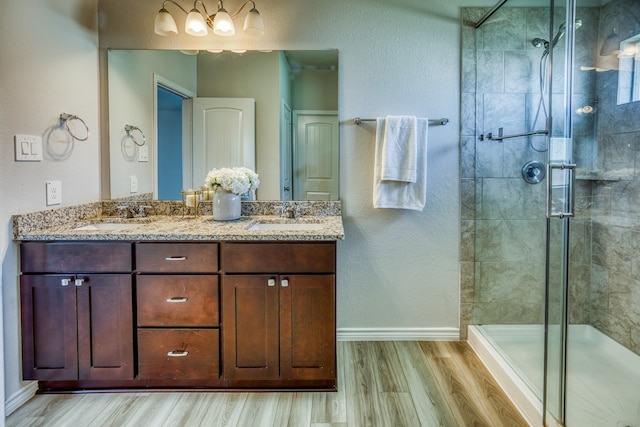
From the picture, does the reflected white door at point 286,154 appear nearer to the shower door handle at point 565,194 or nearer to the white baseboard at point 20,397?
the shower door handle at point 565,194

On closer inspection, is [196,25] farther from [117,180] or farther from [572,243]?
[572,243]

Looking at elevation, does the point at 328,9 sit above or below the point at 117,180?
above

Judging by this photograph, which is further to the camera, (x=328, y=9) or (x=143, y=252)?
(x=328, y=9)

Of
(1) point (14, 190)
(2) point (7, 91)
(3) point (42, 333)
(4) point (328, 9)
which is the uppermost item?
(4) point (328, 9)

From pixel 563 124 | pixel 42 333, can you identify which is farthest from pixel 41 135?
pixel 563 124

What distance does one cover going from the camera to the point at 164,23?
2.28 m

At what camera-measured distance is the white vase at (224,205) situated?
7.48 feet

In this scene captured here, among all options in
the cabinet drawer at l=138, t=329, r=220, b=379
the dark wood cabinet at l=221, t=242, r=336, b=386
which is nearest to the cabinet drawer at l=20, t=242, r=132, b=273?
the cabinet drawer at l=138, t=329, r=220, b=379

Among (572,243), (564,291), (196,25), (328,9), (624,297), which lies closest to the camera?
(564,291)

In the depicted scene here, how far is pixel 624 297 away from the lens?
6.77 feet

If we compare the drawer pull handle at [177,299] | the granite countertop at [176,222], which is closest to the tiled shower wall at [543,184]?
the granite countertop at [176,222]

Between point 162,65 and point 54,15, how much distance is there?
563mm

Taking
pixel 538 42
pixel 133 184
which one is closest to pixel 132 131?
pixel 133 184

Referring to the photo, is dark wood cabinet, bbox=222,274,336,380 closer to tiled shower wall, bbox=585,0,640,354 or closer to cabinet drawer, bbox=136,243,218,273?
cabinet drawer, bbox=136,243,218,273
